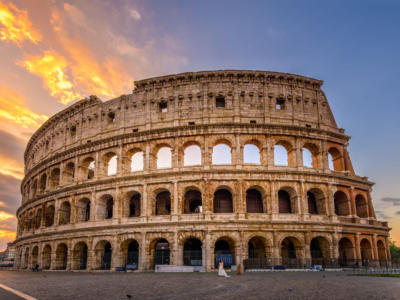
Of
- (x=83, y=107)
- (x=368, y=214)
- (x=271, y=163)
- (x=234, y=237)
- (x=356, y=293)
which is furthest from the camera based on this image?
(x=83, y=107)

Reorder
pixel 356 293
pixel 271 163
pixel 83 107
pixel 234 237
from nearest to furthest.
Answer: pixel 356 293
pixel 234 237
pixel 271 163
pixel 83 107

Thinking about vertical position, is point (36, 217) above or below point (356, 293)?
above

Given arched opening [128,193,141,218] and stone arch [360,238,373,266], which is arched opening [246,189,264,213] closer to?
stone arch [360,238,373,266]

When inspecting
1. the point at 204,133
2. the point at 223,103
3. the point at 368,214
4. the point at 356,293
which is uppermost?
the point at 223,103

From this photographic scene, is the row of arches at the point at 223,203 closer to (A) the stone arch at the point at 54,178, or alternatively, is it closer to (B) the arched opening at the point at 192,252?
(B) the arched opening at the point at 192,252

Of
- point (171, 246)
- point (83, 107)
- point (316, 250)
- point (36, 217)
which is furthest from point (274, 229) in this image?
point (36, 217)

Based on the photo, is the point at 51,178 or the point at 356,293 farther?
the point at 51,178

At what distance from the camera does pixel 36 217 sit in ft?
117

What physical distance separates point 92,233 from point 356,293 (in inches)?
926

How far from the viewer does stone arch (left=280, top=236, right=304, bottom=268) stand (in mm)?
25047

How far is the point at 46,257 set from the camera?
3256cm

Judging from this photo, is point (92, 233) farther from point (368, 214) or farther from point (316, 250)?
point (368, 214)

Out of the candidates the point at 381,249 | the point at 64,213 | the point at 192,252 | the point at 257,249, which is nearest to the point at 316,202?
the point at 257,249

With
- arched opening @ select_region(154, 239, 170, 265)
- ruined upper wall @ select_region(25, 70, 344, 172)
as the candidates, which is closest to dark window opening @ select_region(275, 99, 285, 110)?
ruined upper wall @ select_region(25, 70, 344, 172)
